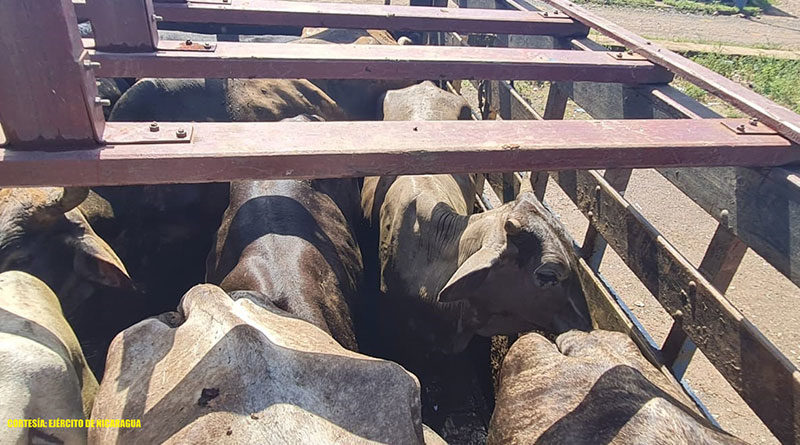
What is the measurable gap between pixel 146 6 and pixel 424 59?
1.48 meters

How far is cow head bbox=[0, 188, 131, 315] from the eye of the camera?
135 inches

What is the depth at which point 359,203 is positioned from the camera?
18.0ft

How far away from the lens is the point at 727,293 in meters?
6.06

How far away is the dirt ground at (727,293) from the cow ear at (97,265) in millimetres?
4522

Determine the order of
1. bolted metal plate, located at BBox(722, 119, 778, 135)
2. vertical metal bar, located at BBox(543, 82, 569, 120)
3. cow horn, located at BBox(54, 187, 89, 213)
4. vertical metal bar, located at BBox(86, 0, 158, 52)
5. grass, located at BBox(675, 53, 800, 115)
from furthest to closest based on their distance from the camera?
grass, located at BBox(675, 53, 800, 115), vertical metal bar, located at BBox(543, 82, 569, 120), cow horn, located at BBox(54, 187, 89, 213), vertical metal bar, located at BBox(86, 0, 158, 52), bolted metal plate, located at BBox(722, 119, 778, 135)

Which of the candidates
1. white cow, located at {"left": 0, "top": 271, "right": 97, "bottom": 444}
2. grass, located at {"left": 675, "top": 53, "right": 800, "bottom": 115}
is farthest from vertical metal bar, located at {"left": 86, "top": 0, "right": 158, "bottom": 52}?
grass, located at {"left": 675, "top": 53, "right": 800, "bottom": 115}

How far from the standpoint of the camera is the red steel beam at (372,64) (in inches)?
117

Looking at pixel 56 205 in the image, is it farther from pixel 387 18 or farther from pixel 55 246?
pixel 387 18

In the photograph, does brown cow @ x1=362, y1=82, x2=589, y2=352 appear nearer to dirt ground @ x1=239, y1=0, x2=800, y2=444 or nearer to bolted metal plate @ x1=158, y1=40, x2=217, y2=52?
bolted metal plate @ x1=158, y1=40, x2=217, y2=52

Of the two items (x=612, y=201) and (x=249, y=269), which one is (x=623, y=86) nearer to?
(x=612, y=201)

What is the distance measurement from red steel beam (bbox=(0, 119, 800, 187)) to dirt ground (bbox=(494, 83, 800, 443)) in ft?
10.2

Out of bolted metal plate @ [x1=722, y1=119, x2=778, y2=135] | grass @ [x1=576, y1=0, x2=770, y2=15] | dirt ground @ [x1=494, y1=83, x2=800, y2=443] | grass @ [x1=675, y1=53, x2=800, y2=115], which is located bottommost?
dirt ground @ [x1=494, y1=83, x2=800, y2=443]

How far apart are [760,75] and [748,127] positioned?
11139mm

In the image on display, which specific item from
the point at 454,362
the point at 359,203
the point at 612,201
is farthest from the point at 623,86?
the point at 359,203
